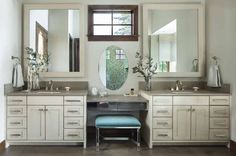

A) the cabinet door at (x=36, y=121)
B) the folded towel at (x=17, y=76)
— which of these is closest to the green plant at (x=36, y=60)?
the folded towel at (x=17, y=76)

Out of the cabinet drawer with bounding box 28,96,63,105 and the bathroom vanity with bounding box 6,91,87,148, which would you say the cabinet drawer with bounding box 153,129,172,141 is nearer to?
the bathroom vanity with bounding box 6,91,87,148

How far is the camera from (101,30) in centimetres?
A: 508

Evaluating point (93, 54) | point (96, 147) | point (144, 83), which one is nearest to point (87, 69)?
point (93, 54)

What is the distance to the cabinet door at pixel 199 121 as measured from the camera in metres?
4.32

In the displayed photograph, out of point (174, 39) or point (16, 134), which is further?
point (174, 39)

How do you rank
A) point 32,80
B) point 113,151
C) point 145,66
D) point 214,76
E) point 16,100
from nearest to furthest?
point 113,151 → point 16,100 → point 214,76 → point 32,80 → point 145,66

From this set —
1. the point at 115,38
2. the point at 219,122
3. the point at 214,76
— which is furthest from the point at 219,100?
the point at 115,38

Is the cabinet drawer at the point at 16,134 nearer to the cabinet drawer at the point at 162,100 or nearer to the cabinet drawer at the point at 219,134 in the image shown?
the cabinet drawer at the point at 162,100

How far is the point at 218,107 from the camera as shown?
4316 millimetres

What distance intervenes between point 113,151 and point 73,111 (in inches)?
31.1

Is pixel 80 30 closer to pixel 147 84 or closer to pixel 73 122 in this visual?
pixel 147 84

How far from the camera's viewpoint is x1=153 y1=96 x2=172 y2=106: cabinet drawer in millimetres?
4301

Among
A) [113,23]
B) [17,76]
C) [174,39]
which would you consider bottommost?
[17,76]

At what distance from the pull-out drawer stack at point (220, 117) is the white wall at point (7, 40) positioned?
9.52 feet
